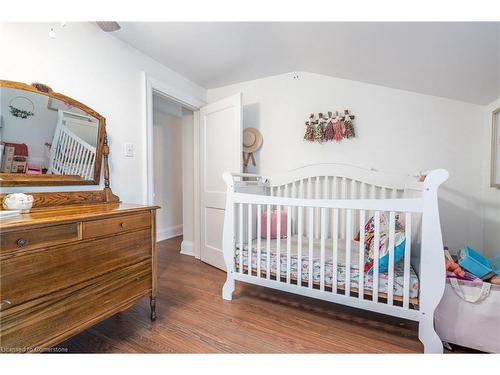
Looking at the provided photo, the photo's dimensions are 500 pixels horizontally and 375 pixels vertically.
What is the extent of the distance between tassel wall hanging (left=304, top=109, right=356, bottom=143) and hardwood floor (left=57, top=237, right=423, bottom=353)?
4.85ft

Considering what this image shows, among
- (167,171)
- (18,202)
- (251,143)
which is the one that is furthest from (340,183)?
(167,171)

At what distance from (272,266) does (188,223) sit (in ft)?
5.37

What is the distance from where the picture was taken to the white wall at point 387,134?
5.99 feet

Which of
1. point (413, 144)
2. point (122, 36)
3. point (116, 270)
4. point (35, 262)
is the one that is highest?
point (122, 36)

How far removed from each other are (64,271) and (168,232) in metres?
2.71

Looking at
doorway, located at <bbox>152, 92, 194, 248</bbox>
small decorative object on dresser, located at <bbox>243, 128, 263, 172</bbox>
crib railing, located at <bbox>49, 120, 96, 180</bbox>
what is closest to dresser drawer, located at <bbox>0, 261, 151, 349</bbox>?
crib railing, located at <bbox>49, 120, 96, 180</bbox>

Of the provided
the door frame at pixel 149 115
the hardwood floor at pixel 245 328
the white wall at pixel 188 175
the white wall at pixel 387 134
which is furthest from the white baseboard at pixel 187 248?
the white wall at pixel 387 134

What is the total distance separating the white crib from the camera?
46.1 inches

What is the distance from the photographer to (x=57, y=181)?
4.53ft

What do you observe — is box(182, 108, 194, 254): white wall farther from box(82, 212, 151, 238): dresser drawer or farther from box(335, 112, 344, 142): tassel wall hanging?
box(335, 112, 344, 142): tassel wall hanging

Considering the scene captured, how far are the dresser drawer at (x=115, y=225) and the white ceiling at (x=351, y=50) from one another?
4.46 ft

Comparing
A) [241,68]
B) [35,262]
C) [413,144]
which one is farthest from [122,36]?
[413,144]

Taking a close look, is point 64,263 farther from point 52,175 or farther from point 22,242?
point 52,175
